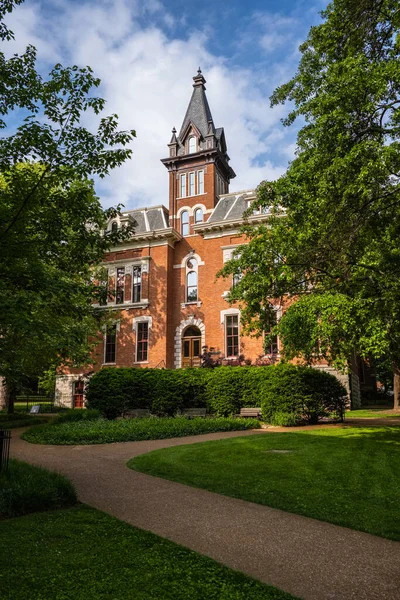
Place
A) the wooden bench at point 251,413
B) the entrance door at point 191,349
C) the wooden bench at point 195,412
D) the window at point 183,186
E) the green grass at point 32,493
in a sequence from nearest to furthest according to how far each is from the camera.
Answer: the green grass at point 32,493, the wooden bench at point 251,413, the wooden bench at point 195,412, the entrance door at point 191,349, the window at point 183,186

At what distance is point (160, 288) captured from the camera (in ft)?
98.7

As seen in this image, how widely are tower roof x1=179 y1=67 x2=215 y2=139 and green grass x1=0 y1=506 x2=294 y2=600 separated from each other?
31.7 meters

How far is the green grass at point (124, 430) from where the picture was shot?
13.9 metres

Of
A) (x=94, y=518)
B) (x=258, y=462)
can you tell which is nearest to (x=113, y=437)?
(x=258, y=462)

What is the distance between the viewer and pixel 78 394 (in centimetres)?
3097

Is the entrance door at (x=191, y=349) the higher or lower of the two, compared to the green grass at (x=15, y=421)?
higher

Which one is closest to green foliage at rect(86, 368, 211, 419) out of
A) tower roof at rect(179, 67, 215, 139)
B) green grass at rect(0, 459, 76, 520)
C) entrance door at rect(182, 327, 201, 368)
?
entrance door at rect(182, 327, 201, 368)

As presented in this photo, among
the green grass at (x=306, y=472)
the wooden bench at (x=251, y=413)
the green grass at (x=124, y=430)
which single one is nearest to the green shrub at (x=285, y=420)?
the green grass at (x=124, y=430)

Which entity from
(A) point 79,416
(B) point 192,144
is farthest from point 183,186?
(A) point 79,416

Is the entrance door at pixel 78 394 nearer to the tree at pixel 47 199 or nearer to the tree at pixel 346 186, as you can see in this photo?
the tree at pixel 346 186

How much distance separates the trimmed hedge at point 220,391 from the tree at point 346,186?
4629 millimetres

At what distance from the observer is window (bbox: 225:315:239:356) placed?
27859mm

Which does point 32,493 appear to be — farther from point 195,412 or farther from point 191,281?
point 191,281

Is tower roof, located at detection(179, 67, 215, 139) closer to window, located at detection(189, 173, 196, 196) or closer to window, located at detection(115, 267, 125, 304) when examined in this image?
window, located at detection(189, 173, 196, 196)
